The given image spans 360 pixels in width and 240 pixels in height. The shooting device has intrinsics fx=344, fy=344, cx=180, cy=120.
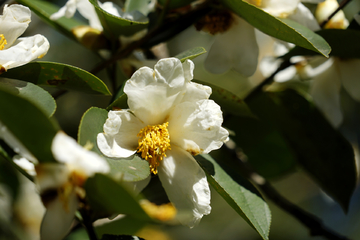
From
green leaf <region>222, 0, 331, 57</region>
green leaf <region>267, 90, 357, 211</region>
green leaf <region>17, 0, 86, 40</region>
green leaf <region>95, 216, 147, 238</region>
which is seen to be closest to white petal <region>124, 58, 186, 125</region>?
green leaf <region>222, 0, 331, 57</region>

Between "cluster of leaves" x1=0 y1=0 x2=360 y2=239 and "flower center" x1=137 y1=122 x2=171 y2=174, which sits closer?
"cluster of leaves" x1=0 y1=0 x2=360 y2=239

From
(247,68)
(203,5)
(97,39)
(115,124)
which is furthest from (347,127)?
(115,124)

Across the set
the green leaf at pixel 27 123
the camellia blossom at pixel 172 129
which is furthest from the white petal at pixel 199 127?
the green leaf at pixel 27 123

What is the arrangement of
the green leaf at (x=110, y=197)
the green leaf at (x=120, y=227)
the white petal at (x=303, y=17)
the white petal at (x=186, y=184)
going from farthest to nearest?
the green leaf at (x=120, y=227) → the white petal at (x=303, y=17) → the white petal at (x=186, y=184) → the green leaf at (x=110, y=197)

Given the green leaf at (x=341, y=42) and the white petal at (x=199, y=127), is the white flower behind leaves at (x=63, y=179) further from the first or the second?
the green leaf at (x=341, y=42)

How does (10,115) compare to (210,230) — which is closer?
(10,115)

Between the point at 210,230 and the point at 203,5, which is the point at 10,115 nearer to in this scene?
the point at 203,5

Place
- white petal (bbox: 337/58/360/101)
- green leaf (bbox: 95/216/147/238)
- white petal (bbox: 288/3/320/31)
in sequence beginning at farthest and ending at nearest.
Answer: green leaf (bbox: 95/216/147/238)
white petal (bbox: 337/58/360/101)
white petal (bbox: 288/3/320/31)

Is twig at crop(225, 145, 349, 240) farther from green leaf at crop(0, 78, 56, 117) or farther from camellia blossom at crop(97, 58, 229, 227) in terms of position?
green leaf at crop(0, 78, 56, 117)
